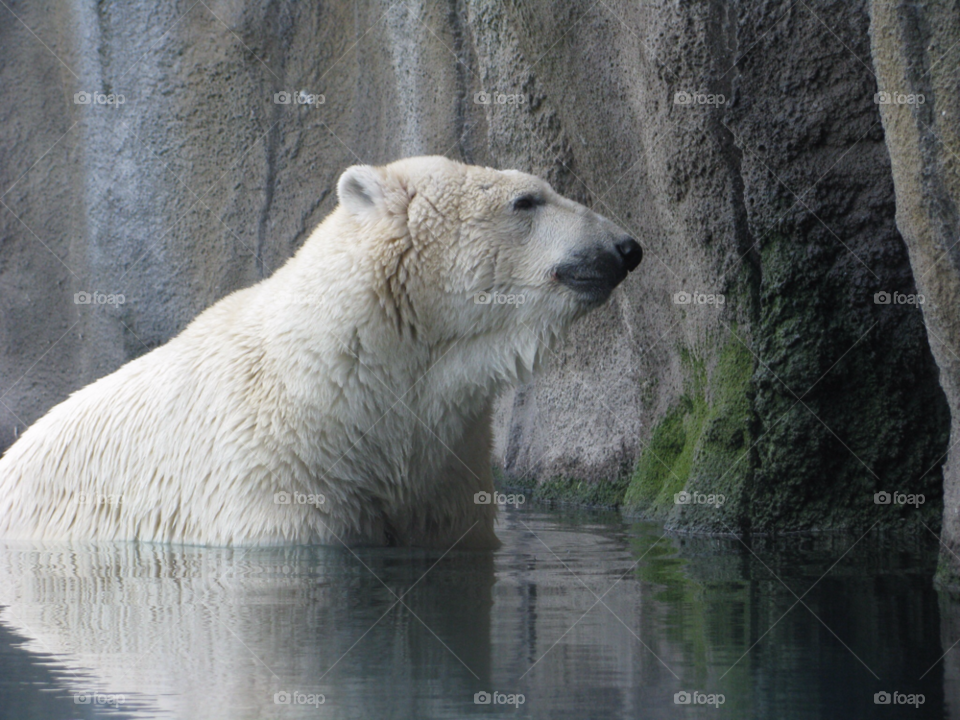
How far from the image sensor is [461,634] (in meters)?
2.65

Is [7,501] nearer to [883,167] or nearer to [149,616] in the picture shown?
[149,616]

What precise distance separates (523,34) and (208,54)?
3457 millimetres
